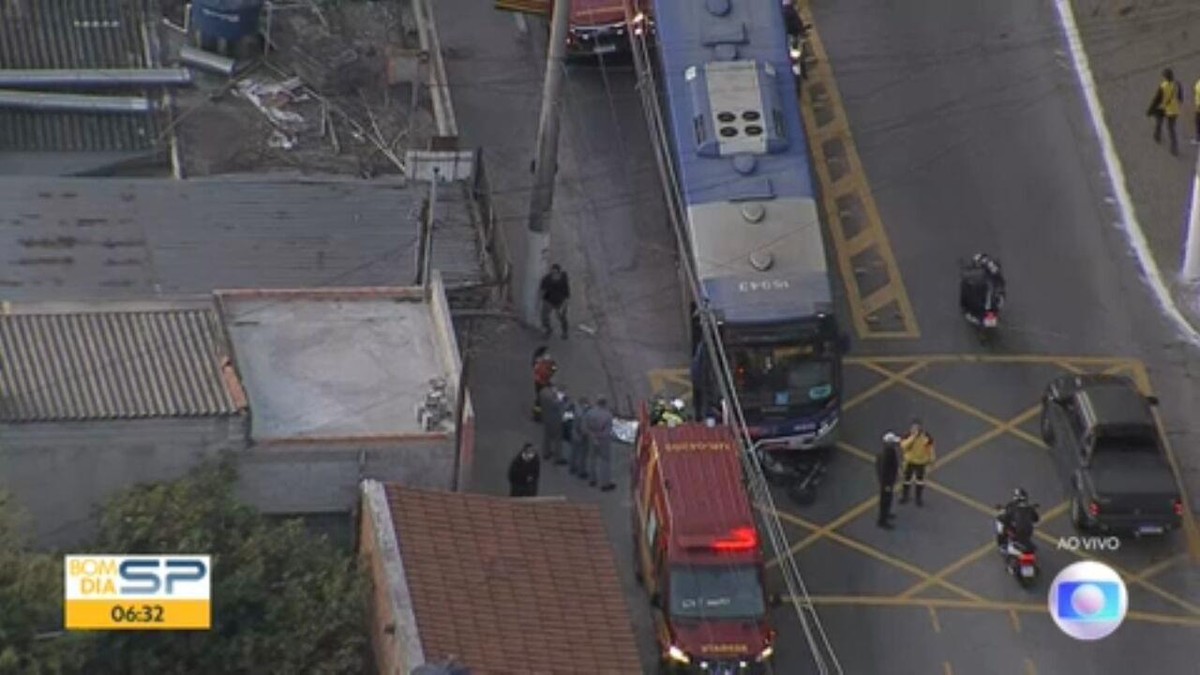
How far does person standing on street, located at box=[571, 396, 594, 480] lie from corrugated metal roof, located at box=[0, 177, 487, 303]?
3447 mm

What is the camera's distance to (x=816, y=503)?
55.4 meters

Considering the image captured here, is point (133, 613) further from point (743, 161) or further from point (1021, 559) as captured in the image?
point (743, 161)

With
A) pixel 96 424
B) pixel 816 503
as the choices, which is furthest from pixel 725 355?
pixel 96 424

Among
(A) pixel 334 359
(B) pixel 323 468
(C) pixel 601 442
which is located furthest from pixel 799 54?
(B) pixel 323 468

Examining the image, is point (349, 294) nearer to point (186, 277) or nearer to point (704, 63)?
point (186, 277)

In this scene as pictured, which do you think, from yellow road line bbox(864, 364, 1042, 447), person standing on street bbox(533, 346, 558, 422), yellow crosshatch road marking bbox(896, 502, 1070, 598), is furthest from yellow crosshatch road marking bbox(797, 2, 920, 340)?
person standing on street bbox(533, 346, 558, 422)

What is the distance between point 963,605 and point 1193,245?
9598mm

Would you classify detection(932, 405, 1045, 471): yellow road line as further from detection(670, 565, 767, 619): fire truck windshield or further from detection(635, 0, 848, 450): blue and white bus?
detection(670, 565, 767, 619): fire truck windshield

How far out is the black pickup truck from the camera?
176 ft

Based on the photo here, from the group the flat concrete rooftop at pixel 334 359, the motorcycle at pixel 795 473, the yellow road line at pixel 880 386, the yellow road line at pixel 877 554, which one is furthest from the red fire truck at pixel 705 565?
the yellow road line at pixel 880 386

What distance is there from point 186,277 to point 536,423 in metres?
6.08

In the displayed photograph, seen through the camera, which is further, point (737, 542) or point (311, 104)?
point (311, 104)

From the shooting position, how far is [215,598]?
47.9 metres

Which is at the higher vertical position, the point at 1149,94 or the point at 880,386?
the point at 1149,94
